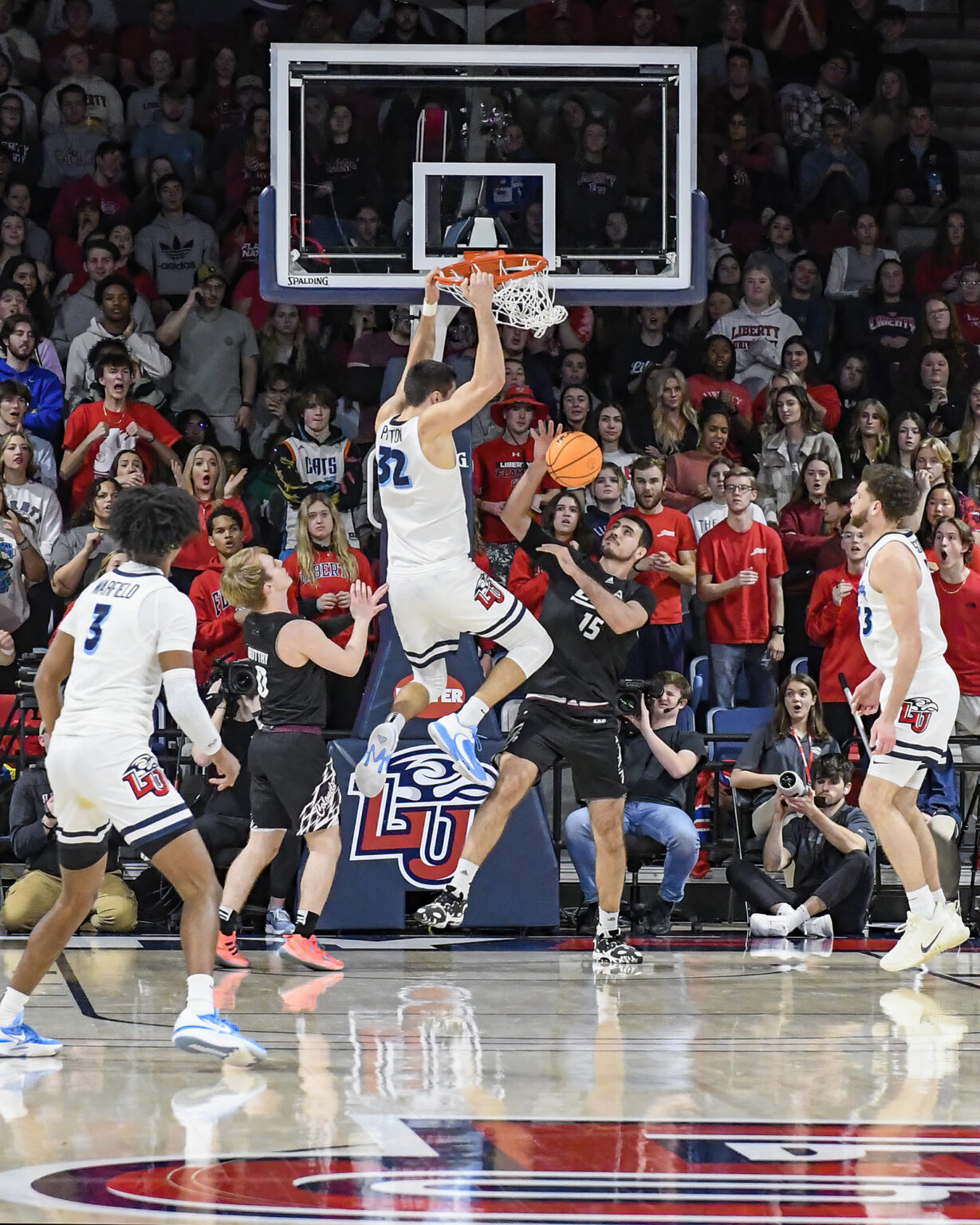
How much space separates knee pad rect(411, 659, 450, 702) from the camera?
7.80m

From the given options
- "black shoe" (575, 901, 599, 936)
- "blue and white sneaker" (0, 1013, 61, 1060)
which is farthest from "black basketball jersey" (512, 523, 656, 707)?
"blue and white sneaker" (0, 1013, 61, 1060)

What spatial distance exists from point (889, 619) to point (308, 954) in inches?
123

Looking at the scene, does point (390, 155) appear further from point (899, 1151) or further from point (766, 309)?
point (899, 1151)

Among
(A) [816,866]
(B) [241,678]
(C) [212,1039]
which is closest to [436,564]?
(B) [241,678]

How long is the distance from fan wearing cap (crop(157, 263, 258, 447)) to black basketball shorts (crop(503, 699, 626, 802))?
497 cm

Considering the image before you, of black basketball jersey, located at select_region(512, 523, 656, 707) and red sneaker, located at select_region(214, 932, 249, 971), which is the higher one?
black basketball jersey, located at select_region(512, 523, 656, 707)

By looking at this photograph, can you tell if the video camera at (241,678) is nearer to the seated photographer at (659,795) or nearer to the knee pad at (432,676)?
the knee pad at (432,676)

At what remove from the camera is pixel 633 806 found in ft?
30.1

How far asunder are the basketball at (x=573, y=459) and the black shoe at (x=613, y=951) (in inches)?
85.7

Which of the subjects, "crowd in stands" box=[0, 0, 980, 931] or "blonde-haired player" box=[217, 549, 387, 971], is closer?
"blonde-haired player" box=[217, 549, 387, 971]

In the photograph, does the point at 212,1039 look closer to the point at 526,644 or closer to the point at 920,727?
the point at 526,644

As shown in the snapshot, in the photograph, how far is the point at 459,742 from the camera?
24.7 ft

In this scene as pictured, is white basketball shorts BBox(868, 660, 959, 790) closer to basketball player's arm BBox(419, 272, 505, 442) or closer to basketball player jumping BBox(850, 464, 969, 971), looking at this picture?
basketball player jumping BBox(850, 464, 969, 971)

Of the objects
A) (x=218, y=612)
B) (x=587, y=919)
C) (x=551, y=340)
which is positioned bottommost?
(x=587, y=919)
